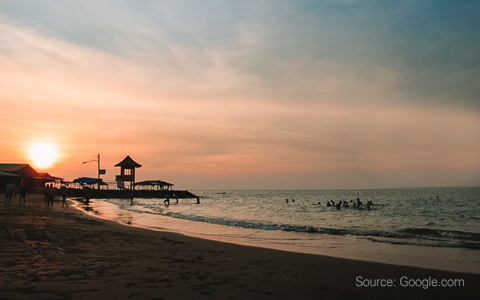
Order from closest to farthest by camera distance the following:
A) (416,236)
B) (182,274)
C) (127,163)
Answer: (182,274)
(416,236)
(127,163)

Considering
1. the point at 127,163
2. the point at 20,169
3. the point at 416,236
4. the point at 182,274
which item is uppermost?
the point at 127,163

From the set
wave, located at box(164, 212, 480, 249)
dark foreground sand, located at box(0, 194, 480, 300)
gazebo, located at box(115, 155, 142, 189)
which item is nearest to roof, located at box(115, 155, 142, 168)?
gazebo, located at box(115, 155, 142, 189)

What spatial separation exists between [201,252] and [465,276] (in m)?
6.85

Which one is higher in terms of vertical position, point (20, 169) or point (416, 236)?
point (20, 169)

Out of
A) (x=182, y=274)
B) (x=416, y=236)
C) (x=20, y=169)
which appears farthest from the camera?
(x=20, y=169)

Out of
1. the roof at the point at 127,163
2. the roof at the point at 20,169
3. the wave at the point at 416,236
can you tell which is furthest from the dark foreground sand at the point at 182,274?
the roof at the point at 20,169

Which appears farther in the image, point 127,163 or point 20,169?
point 127,163

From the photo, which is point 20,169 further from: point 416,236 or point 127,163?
point 416,236

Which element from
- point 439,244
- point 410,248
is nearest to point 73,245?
point 410,248

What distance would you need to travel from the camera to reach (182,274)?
6664 millimetres

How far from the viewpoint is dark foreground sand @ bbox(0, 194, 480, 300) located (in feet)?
17.5

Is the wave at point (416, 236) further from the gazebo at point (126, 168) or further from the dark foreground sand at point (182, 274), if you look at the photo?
the gazebo at point (126, 168)

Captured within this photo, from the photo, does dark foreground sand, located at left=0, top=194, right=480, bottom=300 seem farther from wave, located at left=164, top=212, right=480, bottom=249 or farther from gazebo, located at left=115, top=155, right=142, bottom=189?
gazebo, located at left=115, top=155, right=142, bottom=189

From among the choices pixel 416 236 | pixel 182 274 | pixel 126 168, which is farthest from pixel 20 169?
A: pixel 182 274
